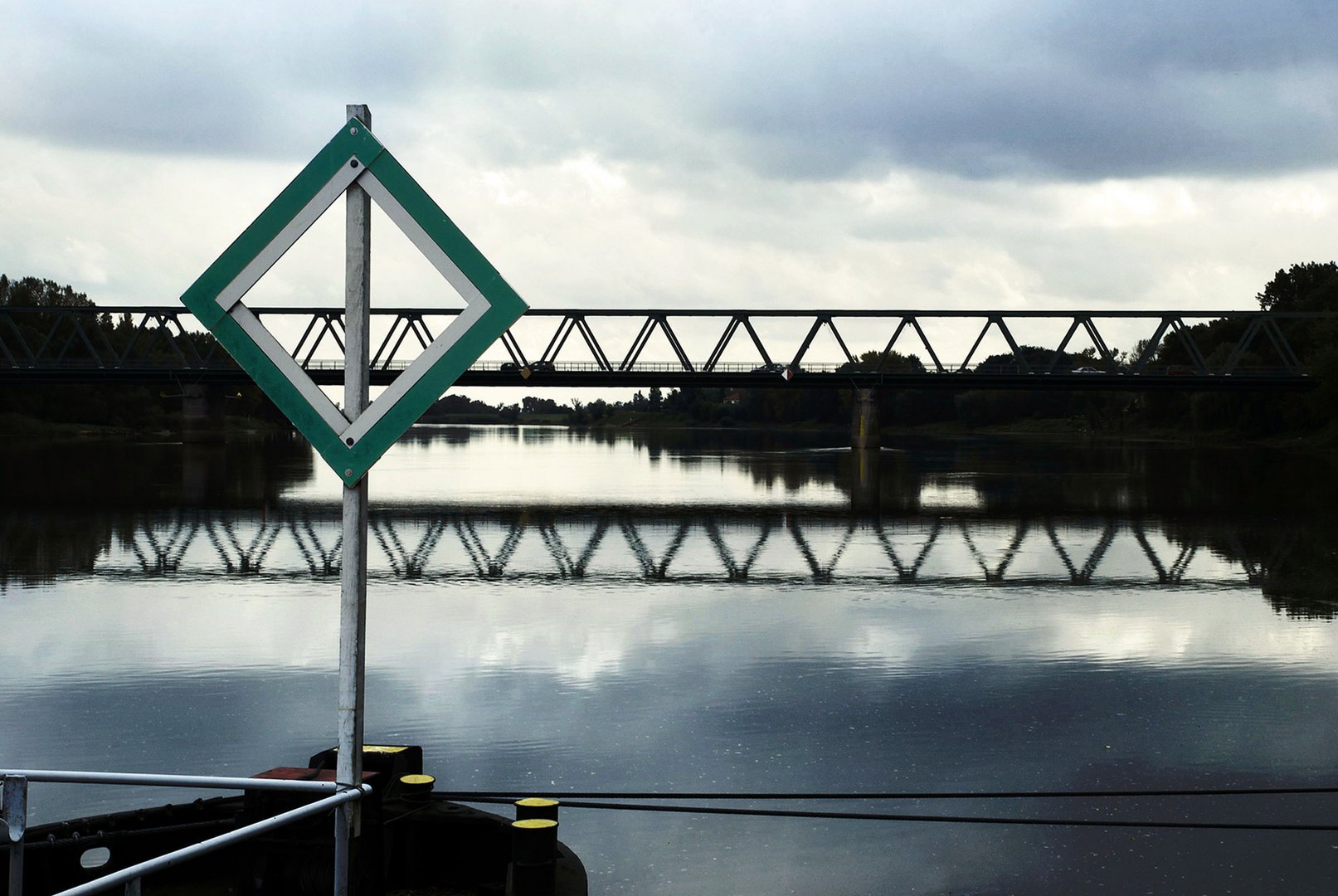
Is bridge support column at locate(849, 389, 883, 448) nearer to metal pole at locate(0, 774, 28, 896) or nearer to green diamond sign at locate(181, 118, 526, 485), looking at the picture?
green diamond sign at locate(181, 118, 526, 485)

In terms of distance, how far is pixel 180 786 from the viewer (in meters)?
5.14

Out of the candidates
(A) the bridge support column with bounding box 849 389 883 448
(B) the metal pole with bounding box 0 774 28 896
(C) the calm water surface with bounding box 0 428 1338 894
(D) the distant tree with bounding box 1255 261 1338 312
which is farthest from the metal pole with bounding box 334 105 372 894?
(D) the distant tree with bounding box 1255 261 1338 312

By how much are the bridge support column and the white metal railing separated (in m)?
99.3

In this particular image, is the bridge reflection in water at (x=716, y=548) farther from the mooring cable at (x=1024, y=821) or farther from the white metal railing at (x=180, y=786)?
the white metal railing at (x=180, y=786)

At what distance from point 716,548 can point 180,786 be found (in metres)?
26.9

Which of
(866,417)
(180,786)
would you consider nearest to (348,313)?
(180,786)

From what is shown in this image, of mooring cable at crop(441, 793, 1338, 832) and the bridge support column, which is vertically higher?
the bridge support column

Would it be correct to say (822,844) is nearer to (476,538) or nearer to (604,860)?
(604,860)

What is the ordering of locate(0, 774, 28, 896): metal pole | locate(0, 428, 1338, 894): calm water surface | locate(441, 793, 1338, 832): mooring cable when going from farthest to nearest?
locate(0, 428, 1338, 894): calm water surface
locate(441, 793, 1338, 832): mooring cable
locate(0, 774, 28, 896): metal pole

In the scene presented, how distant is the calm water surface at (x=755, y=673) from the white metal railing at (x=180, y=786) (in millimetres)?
3621

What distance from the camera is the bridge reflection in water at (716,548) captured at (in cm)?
2645

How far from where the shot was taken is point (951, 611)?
21.7m

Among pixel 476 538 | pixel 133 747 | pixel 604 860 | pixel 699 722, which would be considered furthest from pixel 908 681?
pixel 476 538

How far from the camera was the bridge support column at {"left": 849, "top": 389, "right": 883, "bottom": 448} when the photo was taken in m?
104
